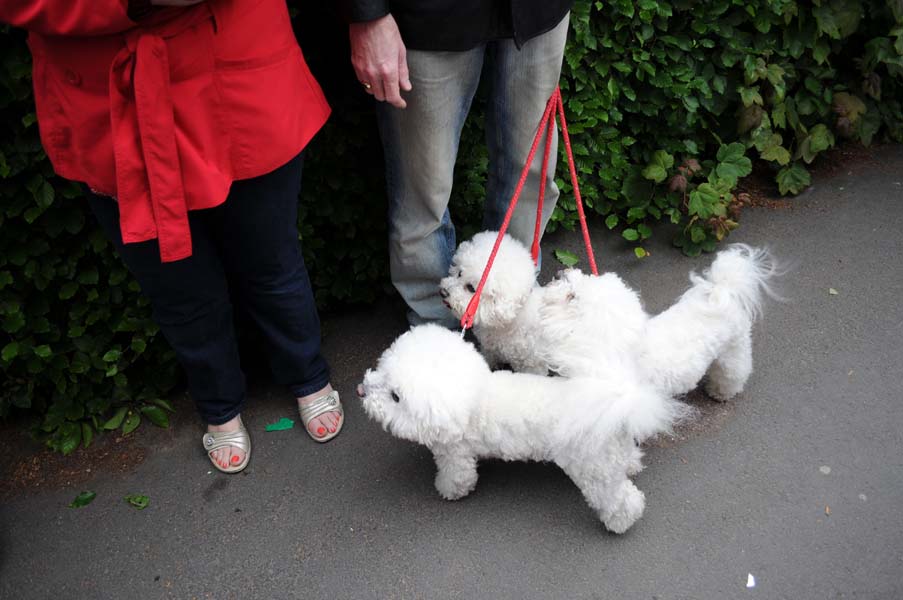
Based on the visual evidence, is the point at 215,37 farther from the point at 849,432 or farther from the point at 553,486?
the point at 849,432

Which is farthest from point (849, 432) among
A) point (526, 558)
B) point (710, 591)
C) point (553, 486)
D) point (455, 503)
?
point (455, 503)

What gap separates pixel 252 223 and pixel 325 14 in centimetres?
90

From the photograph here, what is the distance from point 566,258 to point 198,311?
1835 mm

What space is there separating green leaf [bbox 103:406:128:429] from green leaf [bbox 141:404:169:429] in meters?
0.07

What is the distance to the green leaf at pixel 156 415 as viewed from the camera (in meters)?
2.76

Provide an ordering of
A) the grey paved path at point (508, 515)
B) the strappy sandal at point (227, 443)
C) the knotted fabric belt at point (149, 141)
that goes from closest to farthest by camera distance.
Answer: the knotted fabric belt at point (149, 141)
the grey paved path at point (508, 515)
the strappy sandal at point (227, 443)

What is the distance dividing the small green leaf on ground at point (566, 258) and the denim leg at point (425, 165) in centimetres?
79

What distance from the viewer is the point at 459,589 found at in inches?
86.0

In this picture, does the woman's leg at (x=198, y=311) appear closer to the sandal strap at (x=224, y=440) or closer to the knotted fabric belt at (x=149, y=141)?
the sandal strap at (x=224, y=440)

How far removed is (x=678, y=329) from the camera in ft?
7.71

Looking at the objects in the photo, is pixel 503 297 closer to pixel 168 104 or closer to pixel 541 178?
pixel 541 178

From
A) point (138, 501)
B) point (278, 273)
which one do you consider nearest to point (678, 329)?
point (278, 273)

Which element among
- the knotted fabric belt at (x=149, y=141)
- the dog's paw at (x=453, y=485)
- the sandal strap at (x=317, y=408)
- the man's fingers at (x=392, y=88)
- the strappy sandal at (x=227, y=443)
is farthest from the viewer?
the sandal strap at (x=317, y=408)

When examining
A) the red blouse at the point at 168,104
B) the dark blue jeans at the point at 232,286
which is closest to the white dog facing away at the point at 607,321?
the dark blue jeans at the point at 232,286
